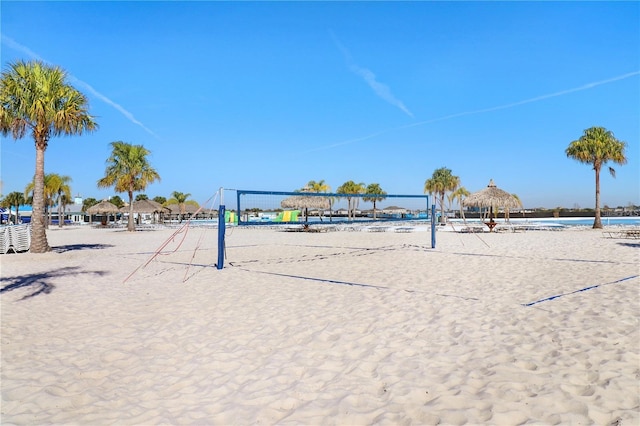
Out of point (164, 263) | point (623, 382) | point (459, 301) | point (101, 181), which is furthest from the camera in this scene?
point (101, 181)

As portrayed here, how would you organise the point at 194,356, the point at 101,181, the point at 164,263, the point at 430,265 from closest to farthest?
the point at 194,356 < the point at 430,265 < the point at 164,263 < the point at 101,181

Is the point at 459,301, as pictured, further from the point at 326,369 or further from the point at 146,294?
the point at 146,294

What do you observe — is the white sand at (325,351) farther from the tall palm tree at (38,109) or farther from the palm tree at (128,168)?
the palm tree at (128,168)

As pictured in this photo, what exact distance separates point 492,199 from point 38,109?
965 inches

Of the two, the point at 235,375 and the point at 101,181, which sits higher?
the point at 101,181

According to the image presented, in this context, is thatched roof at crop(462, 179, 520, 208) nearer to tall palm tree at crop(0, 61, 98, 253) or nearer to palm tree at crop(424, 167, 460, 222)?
palm tree at crop(424, 167, 460, 222)

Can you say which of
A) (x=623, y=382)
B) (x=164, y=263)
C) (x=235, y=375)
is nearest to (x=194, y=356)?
(x=235, y=375)

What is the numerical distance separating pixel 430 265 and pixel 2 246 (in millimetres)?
12812

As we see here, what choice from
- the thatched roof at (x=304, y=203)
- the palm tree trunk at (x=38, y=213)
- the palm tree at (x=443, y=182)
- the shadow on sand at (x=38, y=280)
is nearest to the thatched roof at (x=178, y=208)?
the thatched roof at (x=304, y=203)

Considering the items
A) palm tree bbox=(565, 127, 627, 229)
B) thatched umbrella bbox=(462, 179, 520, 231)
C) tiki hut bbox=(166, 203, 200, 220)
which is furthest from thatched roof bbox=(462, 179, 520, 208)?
tiki hut bbox=(166, 203, 200, 220)

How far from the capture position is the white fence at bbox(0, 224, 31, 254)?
12.2 metres

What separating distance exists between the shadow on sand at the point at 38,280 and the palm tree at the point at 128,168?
18.1m

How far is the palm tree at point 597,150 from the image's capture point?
24.2 metres

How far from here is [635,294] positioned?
18.8 feet
